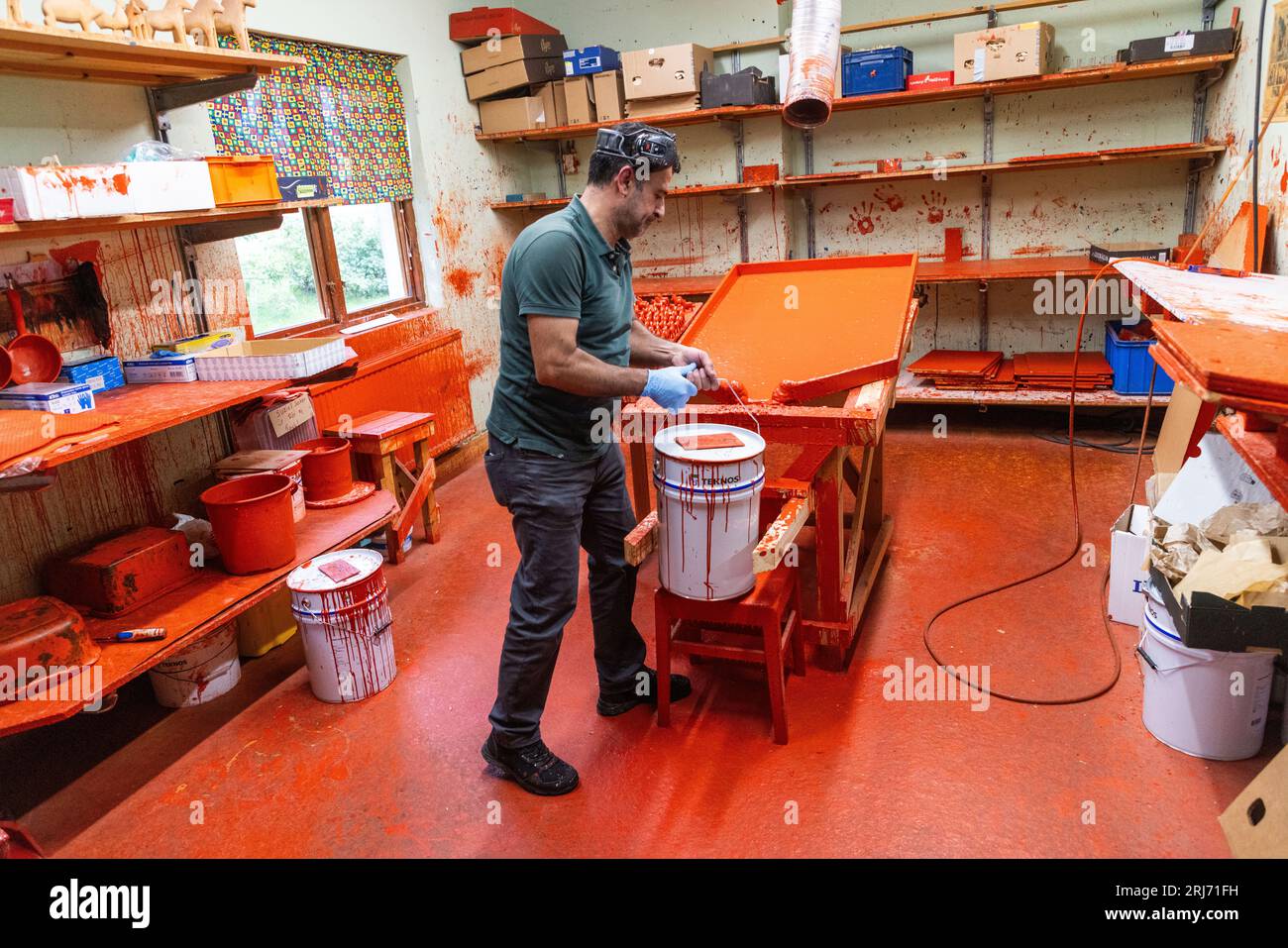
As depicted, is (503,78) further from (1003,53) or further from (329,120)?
(1003,53)

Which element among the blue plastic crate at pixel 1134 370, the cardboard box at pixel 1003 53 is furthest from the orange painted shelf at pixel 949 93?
the blue plastic crate at pixel 1134 370

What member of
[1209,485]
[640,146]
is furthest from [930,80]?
[640,146]

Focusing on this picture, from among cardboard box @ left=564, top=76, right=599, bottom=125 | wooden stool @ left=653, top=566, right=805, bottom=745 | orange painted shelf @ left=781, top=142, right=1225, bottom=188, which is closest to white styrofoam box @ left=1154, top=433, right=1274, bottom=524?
wooden stool @ left=653, top=566, right=805, bottom=745

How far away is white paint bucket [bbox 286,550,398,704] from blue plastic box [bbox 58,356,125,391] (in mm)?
875

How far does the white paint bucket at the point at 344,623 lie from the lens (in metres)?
2.76

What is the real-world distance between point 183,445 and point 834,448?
247 centimetres

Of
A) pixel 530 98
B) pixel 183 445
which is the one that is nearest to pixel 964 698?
pixel 183 445

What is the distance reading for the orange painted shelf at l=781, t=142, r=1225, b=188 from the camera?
14.6 ft

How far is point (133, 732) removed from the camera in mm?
2797

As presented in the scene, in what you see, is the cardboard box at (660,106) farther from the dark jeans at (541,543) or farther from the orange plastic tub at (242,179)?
the dark jeans at (541,543)

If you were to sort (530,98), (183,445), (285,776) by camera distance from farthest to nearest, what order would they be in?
1. (530,98)
2. (183,445)
3. (285,776)

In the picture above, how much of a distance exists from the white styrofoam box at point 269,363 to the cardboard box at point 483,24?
2.95 m

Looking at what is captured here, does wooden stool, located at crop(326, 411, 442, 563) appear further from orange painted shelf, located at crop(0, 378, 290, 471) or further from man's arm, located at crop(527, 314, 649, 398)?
man's arm, located at crop(527, 314, 649, 398)

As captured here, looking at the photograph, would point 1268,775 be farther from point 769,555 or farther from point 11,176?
point 11,176
